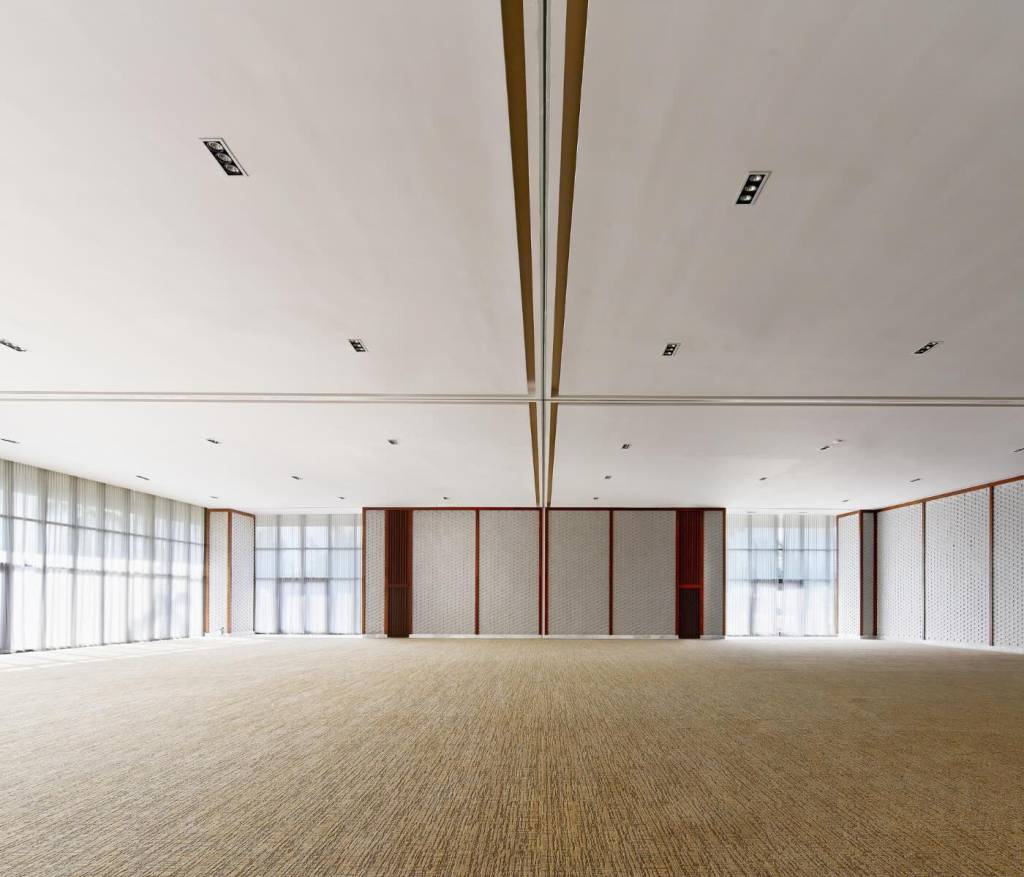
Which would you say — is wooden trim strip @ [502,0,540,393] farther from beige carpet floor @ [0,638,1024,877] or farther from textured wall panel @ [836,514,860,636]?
textured wall panel @ [836,514,860,636]

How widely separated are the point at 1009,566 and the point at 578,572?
9.39 metres

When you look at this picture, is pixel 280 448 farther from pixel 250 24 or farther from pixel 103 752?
pixel 250 24

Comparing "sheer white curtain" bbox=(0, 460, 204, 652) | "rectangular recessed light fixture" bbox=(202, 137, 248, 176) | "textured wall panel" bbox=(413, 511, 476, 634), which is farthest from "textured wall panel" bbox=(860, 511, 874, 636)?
"rectangular recessed light fixture" bbox=(202, 137, 248, 176)

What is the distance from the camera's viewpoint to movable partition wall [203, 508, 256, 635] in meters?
22.6

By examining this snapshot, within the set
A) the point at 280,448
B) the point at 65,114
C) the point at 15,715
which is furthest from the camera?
the point at 280,448

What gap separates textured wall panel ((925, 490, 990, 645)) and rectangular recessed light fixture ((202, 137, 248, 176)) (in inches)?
656

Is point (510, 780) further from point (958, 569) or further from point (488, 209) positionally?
point (958, 569)

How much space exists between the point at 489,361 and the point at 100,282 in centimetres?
365

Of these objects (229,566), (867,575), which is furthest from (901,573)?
(229,566)

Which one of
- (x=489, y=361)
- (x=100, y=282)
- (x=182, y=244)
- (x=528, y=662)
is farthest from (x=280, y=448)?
(x=182, y=244)

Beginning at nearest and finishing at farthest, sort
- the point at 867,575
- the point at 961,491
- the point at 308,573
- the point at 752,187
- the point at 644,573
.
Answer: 1. the point at 752,187
2. the point at 961,491
3. the point at 644,573
4. the point at 867,575
5. the point at 308,573

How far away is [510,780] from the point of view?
13.5ft

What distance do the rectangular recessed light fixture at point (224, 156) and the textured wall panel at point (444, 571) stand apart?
17151mm

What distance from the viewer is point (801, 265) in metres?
6.15
